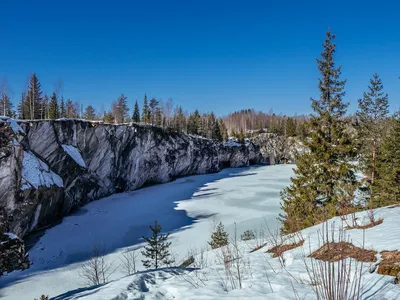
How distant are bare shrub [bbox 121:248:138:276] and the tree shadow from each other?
4.43 feet

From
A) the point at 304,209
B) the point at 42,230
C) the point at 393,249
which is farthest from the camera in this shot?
the point at 42,230

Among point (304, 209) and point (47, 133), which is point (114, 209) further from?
point (304, 209)

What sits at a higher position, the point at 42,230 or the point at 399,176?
the point at 399,176

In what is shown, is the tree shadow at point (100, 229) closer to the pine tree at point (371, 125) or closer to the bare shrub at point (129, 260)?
the bare shrub at point (129, 260)

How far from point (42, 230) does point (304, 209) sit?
2205 centimetres

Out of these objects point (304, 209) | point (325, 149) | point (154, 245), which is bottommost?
point (154, 245)

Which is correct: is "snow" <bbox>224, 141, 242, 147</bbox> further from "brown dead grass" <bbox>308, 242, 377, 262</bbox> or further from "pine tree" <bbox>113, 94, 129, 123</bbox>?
"brown dead grass" <bbox>308, 242, 377, 262</bbox>

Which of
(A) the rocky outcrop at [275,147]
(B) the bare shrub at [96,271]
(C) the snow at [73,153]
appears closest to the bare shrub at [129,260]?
(B) the bare shrub at [96,271]

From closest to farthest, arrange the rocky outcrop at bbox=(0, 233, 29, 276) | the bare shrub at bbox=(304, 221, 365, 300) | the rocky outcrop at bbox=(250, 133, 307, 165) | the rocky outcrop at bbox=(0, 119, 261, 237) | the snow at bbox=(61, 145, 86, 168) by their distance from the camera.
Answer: the bare shrub at bbox=(304, 221, 365, 300)
the rocky outcrop at bbox=(0, 233, 29, 276)
the rocky outcrop at bbox=(0, 119, 261, 237)
the snow at bbox=(61, 145, 86, 168)
the rocky outcrop at bbox=(250, 133, 307, 165)

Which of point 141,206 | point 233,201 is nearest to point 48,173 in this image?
point 141,206

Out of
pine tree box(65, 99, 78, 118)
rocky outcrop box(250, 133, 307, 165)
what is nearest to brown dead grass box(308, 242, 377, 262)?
pine tree box(65, 99, 78, 118)

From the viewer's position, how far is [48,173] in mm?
23688

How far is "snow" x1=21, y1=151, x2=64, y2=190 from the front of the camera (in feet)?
65.7

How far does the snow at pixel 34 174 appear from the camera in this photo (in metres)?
20.0
